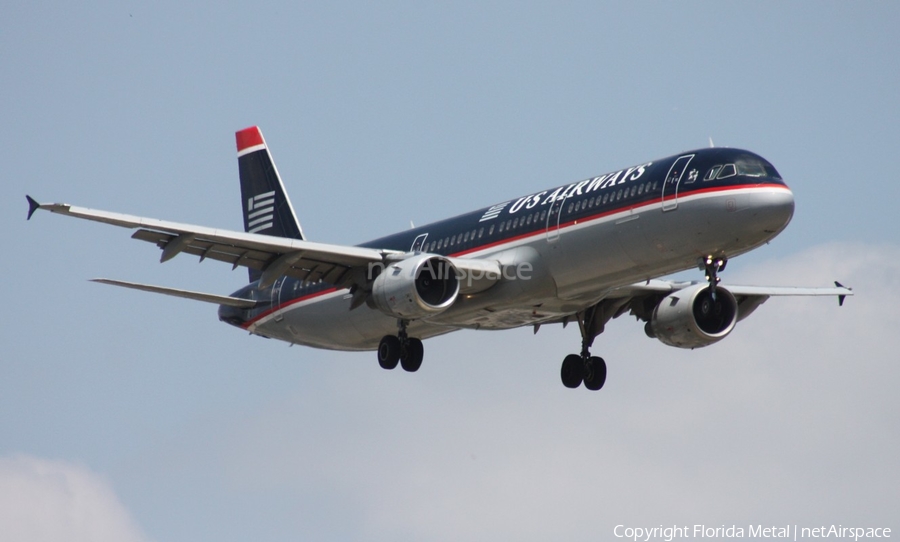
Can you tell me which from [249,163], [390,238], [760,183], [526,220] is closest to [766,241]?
[760,183]

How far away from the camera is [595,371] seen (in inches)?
1917

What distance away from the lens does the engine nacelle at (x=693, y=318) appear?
44.3 metres

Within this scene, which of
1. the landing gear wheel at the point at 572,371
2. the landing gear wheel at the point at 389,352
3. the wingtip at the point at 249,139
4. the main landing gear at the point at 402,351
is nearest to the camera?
the main landing gear at the point at 402,351

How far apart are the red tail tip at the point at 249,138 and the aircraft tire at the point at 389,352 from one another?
15898mm

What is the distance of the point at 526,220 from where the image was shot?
143 feet

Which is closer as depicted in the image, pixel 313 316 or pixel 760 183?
pixel 760 183

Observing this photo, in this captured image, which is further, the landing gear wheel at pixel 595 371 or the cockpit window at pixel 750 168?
the landing gear wheel at pixel 595 371

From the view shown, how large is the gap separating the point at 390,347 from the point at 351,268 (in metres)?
2.86

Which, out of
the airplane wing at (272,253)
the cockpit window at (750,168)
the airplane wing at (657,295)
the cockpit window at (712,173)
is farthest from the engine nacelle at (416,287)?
the cockpit window at (750,168)

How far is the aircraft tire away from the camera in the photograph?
46.4 meters

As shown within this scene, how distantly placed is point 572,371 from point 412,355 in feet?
19.5

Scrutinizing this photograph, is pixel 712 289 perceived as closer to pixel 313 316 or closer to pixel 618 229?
pixel 618 229

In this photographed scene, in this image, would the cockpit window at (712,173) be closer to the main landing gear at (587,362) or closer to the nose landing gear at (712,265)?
the nose landing gear at (712,265)

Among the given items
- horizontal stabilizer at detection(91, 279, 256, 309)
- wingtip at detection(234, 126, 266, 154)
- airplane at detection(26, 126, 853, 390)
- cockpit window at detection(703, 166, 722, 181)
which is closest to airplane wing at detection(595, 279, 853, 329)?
airplane at detection(26, 126, 853, 390)
